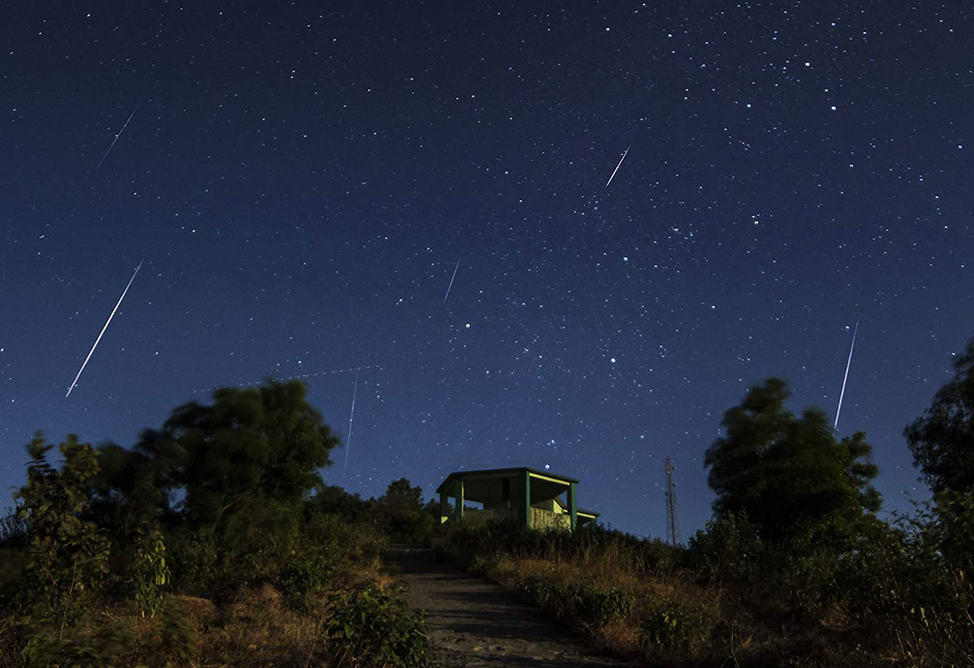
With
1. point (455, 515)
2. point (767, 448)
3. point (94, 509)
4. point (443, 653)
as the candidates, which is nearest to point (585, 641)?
point (443, 653)

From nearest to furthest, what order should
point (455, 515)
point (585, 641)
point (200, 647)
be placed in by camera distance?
point (200, 647), point (585, 641), point (455, 515)

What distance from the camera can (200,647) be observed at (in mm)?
7355

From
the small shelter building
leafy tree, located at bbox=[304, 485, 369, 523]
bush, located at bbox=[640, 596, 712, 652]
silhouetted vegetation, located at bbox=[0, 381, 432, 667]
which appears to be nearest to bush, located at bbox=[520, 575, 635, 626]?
bush, located at bbox=[640, 596, 712, 652]

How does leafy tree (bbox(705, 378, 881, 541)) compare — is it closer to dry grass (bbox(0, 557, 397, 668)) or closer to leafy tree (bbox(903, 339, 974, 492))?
leafy tree (bbox(903, 339, 974, 492))

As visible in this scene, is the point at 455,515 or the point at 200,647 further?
the point at 455,515

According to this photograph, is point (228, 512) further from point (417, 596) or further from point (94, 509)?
point (417, 596)

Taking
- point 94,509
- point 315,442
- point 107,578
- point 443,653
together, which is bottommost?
point 443,653

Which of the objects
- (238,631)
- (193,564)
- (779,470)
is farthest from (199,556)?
(779,470)

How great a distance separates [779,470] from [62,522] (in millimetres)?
22929

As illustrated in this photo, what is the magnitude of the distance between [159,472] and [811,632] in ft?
39.3

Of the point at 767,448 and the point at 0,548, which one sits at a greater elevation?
the point at 767,448

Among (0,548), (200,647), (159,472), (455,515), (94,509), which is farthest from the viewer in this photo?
(455,515)

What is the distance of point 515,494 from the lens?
32438 millimetres

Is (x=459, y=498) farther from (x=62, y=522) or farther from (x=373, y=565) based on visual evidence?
(x=62, y=522)
